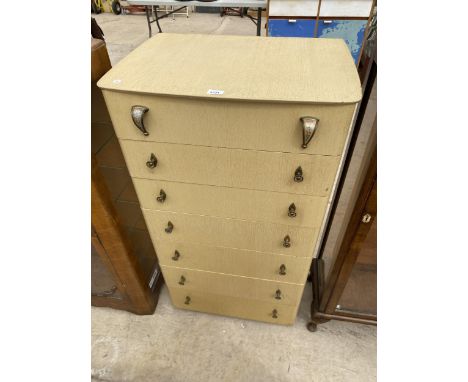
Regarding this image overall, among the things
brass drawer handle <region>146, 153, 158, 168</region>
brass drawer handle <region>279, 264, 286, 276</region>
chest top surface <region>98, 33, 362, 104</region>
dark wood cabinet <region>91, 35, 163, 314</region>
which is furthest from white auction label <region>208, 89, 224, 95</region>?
brass drawer handle <region>279, 264, 286, 276</region>

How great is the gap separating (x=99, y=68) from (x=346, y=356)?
60.2 inches

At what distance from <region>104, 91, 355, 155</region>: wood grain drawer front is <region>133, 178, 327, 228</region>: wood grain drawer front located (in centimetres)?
17

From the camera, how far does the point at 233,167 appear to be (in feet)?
2.71

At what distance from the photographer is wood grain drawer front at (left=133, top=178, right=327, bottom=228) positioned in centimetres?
88

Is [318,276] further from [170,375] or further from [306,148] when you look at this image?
[306,148]

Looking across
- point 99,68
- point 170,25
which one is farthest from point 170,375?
point 170,25

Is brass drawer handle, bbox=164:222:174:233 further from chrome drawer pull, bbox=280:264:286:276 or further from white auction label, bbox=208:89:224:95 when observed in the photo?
white auction label, bbox=208:89:224:95

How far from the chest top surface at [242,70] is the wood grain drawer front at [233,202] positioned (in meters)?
0.30

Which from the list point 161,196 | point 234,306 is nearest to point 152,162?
point 161,196

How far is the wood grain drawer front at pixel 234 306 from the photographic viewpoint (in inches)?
53.9

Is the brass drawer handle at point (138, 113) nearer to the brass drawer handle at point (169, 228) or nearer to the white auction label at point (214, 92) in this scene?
the white auction label at point (214, 92)

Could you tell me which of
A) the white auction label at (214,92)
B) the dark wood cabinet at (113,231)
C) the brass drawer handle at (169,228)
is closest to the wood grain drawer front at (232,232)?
the brass drawer handle at (169,228)

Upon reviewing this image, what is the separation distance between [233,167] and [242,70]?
250mm

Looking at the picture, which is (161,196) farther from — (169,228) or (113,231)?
(113,231)
